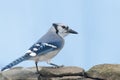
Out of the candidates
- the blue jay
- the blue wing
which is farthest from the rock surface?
the blue wing

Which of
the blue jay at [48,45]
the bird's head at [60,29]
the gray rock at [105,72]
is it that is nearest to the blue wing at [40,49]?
the blue jay at [48,45]

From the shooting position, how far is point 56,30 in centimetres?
679

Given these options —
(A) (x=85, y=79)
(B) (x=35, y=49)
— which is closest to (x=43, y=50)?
(B) (x=35, y=49)

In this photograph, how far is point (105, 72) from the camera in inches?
262

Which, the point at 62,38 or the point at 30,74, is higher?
the point at 62,38

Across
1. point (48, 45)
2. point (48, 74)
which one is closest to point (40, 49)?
point (48, 45)

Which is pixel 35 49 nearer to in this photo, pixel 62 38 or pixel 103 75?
pixel 62 38

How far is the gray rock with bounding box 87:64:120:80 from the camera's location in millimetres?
6609

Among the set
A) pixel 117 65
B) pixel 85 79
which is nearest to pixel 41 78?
pixel 85 79

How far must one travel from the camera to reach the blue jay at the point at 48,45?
6.52m

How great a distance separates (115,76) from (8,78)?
4.63ft

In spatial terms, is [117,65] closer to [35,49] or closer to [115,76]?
[115,76]

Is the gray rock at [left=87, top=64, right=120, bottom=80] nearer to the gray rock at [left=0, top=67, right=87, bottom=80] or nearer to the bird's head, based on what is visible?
the gray rock at [left=0, top=67, right=87, bottom=80]

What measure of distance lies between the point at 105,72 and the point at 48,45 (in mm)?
798
